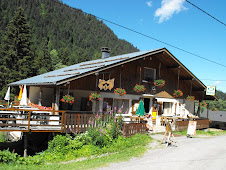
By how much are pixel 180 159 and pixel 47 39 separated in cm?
12027

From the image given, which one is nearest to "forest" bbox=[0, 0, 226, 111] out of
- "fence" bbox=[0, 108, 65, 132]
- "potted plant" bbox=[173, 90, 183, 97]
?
"fence" bbox=[0, 108, 65, 132]

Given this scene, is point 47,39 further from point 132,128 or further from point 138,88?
point 132,128

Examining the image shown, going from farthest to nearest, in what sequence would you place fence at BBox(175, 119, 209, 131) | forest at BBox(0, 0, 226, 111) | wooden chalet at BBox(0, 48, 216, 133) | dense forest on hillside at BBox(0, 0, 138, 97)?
dense forest on hillside at BBox(0, 0, 138, 97) → forest at BBox(0, 0, 226, 111) → fence at BBox(175, 119, 209, 131) → wooden chalet at BBox(0, 48, 216, 133)

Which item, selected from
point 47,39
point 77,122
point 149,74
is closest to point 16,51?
point 149,74

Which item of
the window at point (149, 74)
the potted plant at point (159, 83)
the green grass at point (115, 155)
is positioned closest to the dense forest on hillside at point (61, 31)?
the window at point (149, 74)

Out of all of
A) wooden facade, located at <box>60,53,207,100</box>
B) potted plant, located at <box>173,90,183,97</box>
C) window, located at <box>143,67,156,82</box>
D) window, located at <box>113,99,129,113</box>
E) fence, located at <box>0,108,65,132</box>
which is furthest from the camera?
potted plant, located at <box>173,90,183,97</box>

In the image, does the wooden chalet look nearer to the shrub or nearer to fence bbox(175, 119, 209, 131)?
the shrub

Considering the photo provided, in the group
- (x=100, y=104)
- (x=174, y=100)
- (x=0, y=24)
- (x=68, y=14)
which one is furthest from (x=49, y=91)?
(x=68, y=14)

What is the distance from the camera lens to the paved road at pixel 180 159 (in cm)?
841

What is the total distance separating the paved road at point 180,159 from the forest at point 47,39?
2865 cm

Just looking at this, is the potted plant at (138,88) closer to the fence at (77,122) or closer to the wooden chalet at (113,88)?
the wooden chalet at (113,88)

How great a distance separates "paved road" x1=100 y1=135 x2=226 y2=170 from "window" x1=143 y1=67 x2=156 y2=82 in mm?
6975

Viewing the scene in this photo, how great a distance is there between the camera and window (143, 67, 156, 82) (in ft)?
57.6

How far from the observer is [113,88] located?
600 inches
